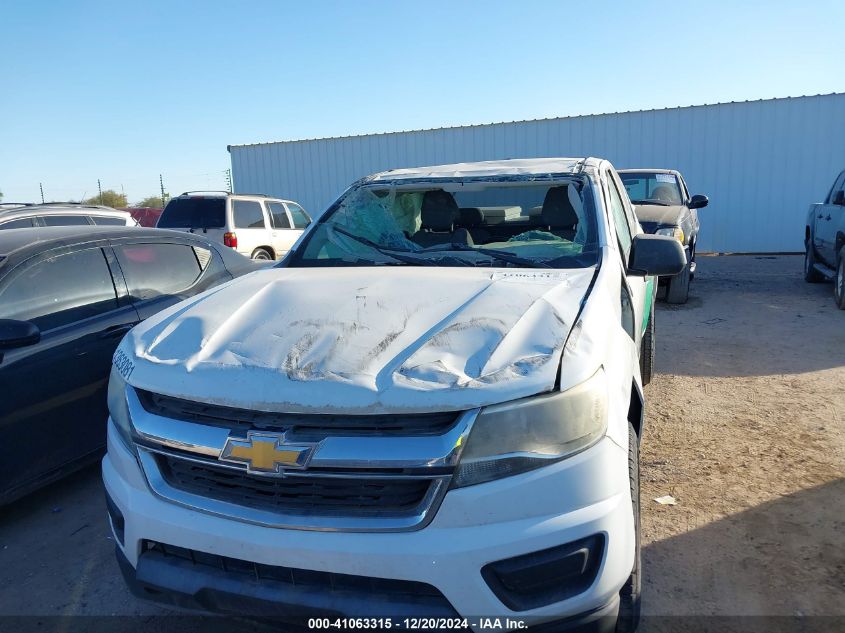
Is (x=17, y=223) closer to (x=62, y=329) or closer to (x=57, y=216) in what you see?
(x=57, y=216)

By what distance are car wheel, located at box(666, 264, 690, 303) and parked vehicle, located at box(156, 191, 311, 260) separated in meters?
6.72

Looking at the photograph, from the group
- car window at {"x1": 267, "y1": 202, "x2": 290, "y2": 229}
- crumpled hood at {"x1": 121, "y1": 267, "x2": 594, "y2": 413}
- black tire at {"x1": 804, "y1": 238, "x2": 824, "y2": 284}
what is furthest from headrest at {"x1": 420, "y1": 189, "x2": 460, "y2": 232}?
car window at {"x1": 267, "y1": 202, "x2": 290, "y2": 229}

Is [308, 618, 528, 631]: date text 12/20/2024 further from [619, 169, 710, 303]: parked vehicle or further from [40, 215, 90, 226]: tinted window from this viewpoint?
[40, 215, 90, 226]: tinted window

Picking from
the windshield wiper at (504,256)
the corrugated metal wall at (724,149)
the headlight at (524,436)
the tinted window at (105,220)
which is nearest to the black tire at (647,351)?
the windshield wiper at (504,256)

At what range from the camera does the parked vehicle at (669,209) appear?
7664mm

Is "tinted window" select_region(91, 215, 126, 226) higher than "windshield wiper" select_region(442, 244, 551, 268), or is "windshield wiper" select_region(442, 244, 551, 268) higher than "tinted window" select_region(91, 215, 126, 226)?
"windshield wiper" select_region(442, 244, 551, 268)

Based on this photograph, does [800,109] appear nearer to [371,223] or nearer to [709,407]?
[709,407]

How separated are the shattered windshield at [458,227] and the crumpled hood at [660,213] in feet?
13.6

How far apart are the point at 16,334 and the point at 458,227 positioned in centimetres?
245

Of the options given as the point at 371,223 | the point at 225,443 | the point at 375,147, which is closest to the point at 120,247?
the point at 371,223

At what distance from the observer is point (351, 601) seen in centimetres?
180

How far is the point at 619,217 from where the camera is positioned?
145 inches

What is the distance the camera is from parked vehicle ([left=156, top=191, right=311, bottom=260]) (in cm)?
1136

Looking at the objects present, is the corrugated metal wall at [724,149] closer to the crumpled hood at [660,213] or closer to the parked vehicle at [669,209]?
the parked vehicle at [669,209]
